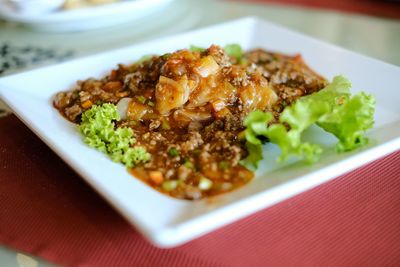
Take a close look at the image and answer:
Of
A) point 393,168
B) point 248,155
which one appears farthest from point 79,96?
point 393,168

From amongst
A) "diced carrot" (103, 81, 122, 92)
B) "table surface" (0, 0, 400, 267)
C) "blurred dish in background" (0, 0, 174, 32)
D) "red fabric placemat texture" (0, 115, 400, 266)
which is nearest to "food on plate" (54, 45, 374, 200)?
"diced carrot" (103, 81, 122, 92)

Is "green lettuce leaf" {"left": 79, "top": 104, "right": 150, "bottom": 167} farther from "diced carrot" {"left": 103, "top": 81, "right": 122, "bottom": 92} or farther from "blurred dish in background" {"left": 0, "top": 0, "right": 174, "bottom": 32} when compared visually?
"blurred dish in background" {"left": 0, "top": 0, "right": 174, "bottom": 32}

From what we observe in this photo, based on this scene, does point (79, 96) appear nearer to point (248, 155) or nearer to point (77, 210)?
point (77, 210)

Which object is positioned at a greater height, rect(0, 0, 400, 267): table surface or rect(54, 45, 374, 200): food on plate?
rect(54, 45, 374, 200): food on plate

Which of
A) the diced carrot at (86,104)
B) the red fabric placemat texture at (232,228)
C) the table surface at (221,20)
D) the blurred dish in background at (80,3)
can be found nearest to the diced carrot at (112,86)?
the diced carrot at (86,104)

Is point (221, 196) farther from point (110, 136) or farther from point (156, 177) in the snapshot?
point (110, 136)

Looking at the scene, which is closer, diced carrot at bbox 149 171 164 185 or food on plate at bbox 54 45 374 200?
diced carrot at bbox 149 171 164 185

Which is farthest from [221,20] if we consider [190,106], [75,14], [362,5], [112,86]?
[190,106]

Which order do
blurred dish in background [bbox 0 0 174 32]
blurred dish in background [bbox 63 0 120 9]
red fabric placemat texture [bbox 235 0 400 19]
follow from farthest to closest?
1. red fabric placemat texture [bbox 235 0 400 19]
2. blurred dish in background [bbox 63 0 120 9]
3. blurred dish in background [bbox 0 0 174 32]
